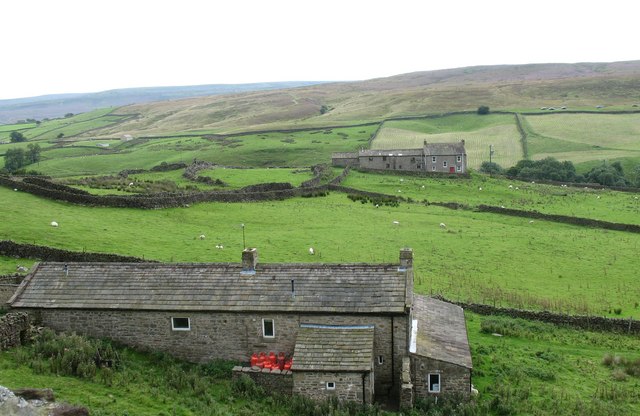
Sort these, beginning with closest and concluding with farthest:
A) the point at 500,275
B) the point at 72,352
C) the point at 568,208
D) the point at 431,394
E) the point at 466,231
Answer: the point at 72,352 → the point at 431,394 → the point at 500,275 → the point at 466,231 → the point at 568,208

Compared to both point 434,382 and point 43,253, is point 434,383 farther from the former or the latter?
point 43,253

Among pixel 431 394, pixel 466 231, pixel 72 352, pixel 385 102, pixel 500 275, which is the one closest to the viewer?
pixel 72 352

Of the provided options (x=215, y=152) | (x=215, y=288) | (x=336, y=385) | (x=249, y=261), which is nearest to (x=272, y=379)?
(x=336, y=385)

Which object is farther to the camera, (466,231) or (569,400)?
(466,231)

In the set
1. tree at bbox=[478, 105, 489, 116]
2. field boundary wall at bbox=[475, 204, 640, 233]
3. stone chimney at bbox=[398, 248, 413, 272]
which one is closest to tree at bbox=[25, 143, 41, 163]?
field boundary wall at bbox=[475, 204, 640, 233]

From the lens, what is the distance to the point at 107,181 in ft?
207

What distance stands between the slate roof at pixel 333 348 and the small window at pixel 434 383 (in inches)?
110

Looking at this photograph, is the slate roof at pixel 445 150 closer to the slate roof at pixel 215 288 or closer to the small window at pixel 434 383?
the slate roof at pixel 215 288

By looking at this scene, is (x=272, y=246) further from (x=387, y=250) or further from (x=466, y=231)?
(x=466, y=231)

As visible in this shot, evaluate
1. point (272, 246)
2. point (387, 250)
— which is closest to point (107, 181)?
point (272, 246)

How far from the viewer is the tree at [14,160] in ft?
308

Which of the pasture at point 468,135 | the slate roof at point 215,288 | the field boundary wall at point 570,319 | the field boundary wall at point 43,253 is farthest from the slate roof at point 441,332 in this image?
the pasture at point 468,135

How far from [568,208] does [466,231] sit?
19.7m

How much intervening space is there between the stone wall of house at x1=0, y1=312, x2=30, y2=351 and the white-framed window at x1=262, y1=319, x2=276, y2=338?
879 centimetres
